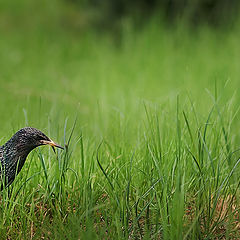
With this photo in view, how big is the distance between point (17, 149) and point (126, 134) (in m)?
1.02

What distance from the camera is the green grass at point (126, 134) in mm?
2471

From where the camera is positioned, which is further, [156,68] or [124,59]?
[124,59]

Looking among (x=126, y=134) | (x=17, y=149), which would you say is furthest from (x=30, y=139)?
(x=126, y=134)

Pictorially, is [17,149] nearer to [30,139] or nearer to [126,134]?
[30,139]

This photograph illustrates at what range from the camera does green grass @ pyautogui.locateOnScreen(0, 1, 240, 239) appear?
247 centimetres

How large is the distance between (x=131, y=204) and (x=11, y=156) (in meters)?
0.64

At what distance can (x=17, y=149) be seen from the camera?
2.57 m

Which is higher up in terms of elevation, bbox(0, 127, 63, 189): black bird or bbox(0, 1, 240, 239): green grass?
bbox(0, 127, 63, 189): black bird

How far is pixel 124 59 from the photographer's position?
742cm

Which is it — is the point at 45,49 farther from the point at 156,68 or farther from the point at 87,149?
the point at 87,149

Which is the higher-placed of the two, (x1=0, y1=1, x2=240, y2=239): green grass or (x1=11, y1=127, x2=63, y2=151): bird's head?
(x1=11, y1=127, x2=63, y2=151): bird's head

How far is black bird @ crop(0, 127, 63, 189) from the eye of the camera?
2541 mm

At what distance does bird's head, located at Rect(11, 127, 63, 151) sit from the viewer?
8.33ft

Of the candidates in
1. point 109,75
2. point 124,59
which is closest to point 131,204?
point 109,75
